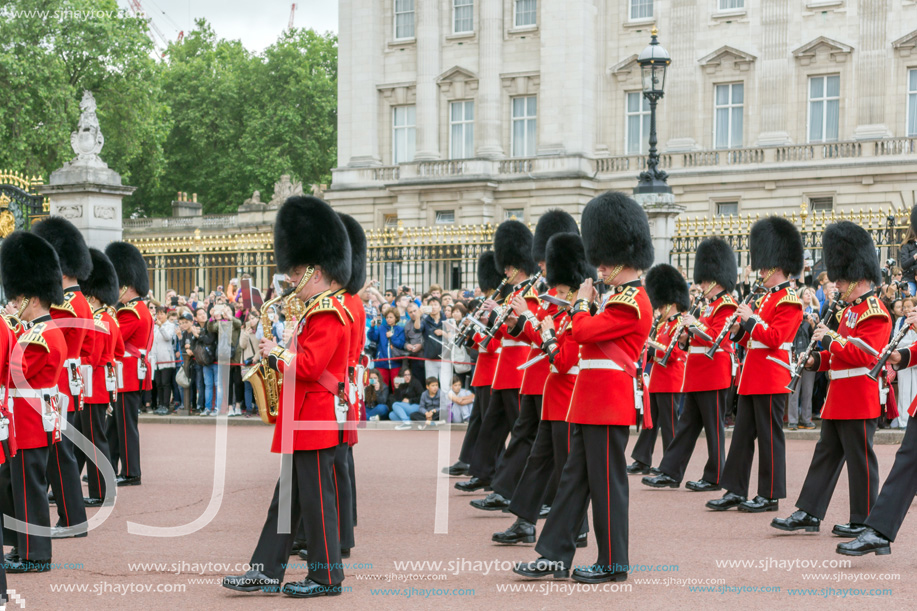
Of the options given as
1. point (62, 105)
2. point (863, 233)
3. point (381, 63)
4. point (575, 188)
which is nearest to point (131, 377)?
point (863, 233)

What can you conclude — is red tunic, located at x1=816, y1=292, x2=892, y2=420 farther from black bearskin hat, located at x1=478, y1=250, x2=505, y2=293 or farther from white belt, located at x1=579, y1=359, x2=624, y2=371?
black bearskin hat, located at x1=478, y1=250, x2=505, y2=293

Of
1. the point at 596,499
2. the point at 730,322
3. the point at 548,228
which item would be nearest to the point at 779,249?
the point at 730,322

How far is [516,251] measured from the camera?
27.5 ft

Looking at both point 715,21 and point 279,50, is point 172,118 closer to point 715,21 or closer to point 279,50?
point 279,50

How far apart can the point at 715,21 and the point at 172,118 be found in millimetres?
23468

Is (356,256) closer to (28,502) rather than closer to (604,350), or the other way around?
(604,350)

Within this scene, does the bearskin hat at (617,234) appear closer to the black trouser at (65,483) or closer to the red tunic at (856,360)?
the red tunic at (856,360)

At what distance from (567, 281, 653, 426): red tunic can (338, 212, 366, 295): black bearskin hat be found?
1381mm

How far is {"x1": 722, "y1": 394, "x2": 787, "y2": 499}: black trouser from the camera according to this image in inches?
306

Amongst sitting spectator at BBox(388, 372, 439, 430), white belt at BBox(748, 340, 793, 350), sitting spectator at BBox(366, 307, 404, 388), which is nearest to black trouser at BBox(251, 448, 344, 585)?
white belt at BBox(748, 340, 793, 350)

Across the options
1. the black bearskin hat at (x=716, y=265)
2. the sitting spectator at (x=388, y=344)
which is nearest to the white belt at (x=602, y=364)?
the black bearskin hat at (x=716, y=265)

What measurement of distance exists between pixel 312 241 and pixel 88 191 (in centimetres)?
971

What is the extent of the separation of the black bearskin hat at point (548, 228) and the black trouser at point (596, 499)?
2.45 m

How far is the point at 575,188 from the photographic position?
1145 inches
